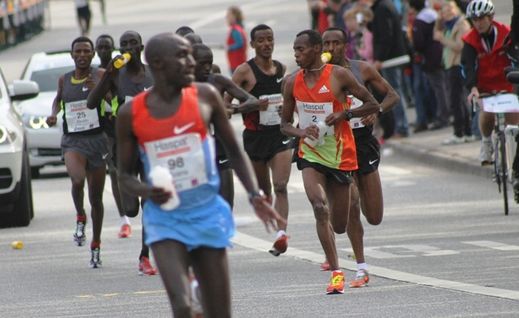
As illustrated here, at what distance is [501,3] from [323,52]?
38.0ft

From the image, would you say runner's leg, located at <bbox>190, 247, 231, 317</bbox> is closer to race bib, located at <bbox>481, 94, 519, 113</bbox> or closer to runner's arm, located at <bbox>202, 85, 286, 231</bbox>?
runner's arm, located at <bbox>202, 85, 286, 231</bbox>

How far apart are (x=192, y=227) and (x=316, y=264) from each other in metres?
5.69

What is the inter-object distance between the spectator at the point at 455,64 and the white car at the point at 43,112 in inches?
185

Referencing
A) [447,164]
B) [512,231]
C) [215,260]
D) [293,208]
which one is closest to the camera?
[215,260]

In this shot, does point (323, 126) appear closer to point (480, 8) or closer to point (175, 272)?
point (175, 272)

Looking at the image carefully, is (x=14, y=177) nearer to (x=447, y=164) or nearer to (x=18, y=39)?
(x=447, y=164)

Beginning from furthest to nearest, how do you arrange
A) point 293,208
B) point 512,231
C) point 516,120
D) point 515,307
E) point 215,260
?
point 293,208, point 516,120, point 512,231, point 515,307, point 215,260

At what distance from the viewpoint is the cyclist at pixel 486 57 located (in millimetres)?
16734

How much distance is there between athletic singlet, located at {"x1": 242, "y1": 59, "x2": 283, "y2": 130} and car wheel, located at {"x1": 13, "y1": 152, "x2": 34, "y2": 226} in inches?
138

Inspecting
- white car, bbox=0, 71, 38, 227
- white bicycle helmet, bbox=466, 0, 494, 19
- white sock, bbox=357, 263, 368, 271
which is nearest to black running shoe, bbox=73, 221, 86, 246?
white car, bbox=0, 71, 38, 227

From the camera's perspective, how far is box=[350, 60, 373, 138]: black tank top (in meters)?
13.0

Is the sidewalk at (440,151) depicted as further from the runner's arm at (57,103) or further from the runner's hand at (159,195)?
the runner's hand at (159,195)

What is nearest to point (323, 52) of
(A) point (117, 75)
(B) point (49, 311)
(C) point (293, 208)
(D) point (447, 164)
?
(A) point (117, 75)

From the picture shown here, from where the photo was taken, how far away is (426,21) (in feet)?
78.5
